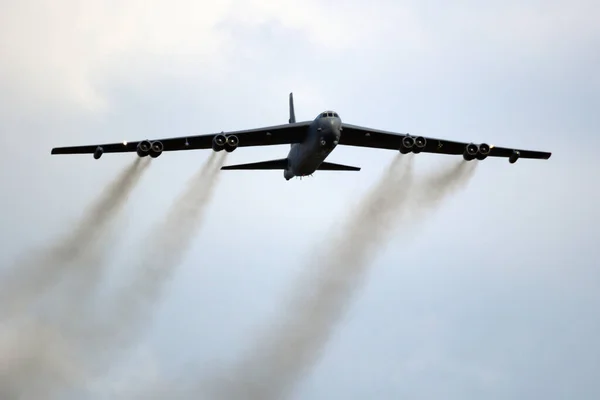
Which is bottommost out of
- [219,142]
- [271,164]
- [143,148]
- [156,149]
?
[143,148]

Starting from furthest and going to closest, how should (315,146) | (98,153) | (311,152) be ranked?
(311,152), (98,153), (315,146)

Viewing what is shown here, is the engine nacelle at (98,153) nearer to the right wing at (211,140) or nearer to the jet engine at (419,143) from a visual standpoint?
the right wing at (211,140)

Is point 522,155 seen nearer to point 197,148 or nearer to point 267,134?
point 267,134

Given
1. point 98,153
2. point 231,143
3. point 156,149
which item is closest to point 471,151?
point 231,143

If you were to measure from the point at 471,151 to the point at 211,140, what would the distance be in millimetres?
13072

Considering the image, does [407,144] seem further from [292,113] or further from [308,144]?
[292,113]

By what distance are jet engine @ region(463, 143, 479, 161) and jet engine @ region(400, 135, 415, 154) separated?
3008 millimetres

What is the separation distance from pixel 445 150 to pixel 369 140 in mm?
4189

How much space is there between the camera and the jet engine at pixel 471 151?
50.2 metres

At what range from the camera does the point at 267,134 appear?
5009cm

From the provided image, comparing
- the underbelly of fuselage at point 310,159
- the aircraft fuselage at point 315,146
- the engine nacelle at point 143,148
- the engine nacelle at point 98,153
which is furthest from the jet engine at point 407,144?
the engine nacelle at point 98,153

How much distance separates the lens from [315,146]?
4719 cm

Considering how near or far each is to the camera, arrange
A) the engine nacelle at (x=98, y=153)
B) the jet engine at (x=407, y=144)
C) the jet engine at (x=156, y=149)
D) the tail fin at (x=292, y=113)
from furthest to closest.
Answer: the tail fin at (x=292, y=113)
the jet engine at (x=407, y=144)
the engine nacelle at (x=98, y=153)
the jet engine at (x=156, y=149)

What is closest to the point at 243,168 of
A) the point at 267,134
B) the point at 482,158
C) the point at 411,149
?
the point at 267,134
